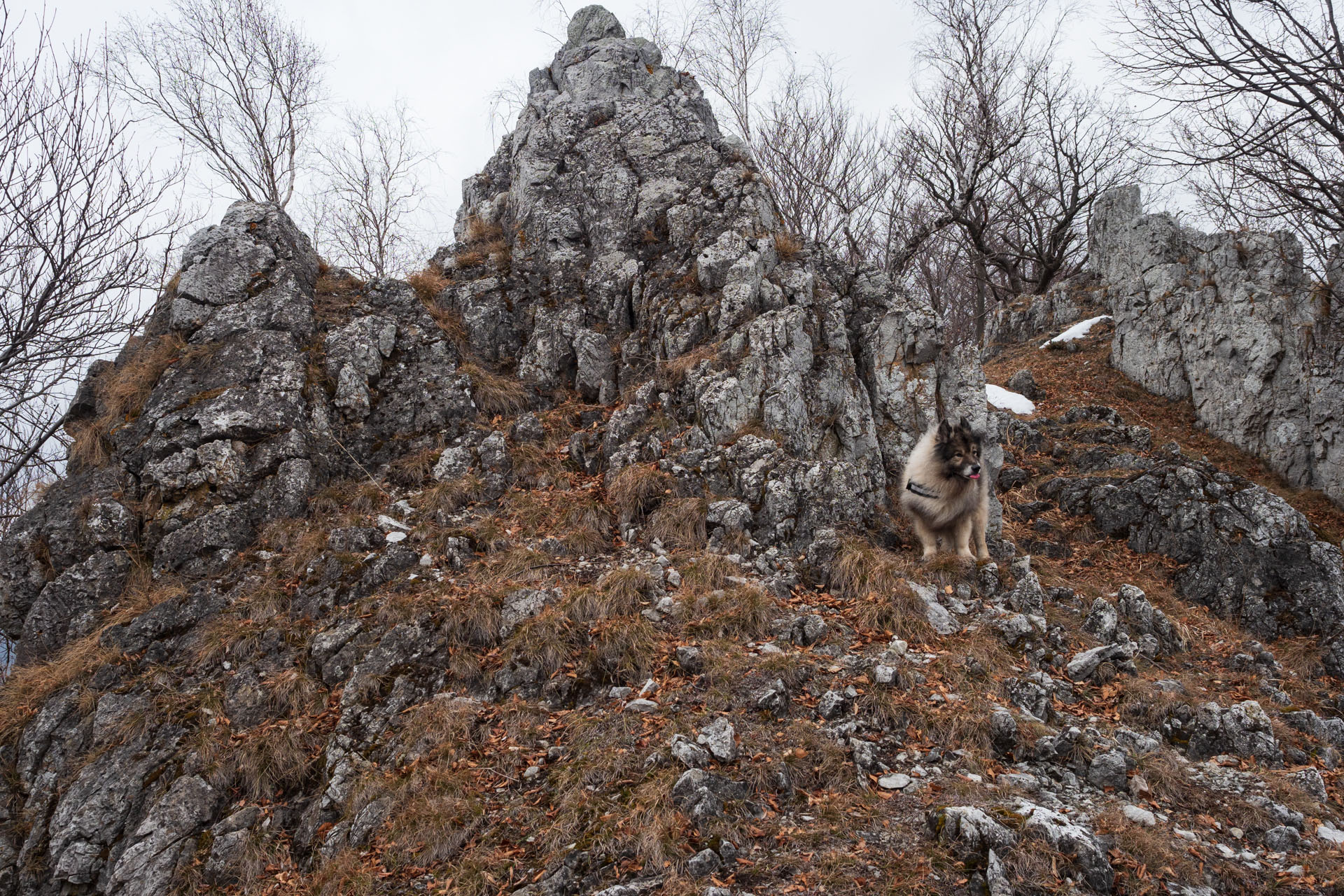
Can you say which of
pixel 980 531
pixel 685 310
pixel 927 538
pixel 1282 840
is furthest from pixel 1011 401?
pixel 1282 840

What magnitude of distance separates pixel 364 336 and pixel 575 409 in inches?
118

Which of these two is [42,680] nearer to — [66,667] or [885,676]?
[66,667]

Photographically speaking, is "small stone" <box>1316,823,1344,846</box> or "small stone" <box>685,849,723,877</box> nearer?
"small stone" <box>685,849,723,877</box>

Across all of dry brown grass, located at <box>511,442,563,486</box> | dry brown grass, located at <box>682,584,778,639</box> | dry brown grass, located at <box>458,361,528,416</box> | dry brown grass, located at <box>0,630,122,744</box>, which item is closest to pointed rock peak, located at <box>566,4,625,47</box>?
dry brown grass, located at <box>458,361,528,416</box>

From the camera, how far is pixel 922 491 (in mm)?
7555

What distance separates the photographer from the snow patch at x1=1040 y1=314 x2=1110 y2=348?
16.4 m

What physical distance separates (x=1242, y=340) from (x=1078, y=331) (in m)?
4.90

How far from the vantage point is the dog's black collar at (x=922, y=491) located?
7.46 metres

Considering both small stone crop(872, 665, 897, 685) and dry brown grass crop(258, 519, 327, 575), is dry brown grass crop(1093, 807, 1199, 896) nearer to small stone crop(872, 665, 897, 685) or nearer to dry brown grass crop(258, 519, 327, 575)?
small stone crop(872, 665, 897, 685)

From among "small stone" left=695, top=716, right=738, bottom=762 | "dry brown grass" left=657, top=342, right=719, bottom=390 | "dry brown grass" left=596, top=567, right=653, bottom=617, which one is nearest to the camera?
"small stone" left=695, top=716, right=738, bottom=762

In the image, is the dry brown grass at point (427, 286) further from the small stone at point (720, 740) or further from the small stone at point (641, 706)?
the small stone at point (720, 740)

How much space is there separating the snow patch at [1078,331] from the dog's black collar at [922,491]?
11.3 meters

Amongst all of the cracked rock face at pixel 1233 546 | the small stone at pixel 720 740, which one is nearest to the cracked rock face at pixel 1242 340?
the cracked rock face at pixel 1233 546

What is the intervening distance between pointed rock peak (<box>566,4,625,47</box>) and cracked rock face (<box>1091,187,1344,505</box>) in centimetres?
1123
